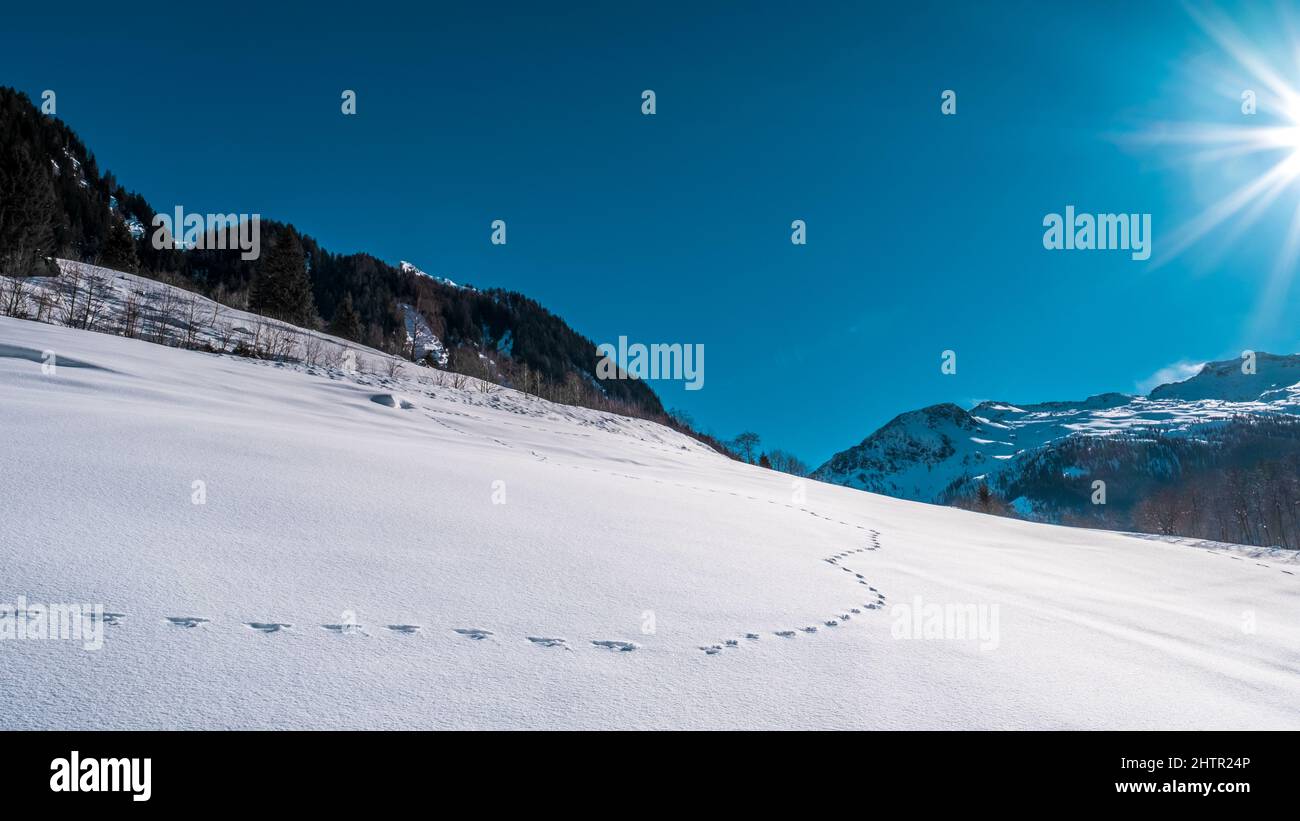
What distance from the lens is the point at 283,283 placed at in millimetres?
32156

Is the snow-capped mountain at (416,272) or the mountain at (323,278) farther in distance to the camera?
the snow-capped mountain at (416,272)

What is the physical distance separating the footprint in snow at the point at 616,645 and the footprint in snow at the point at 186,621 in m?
1.17

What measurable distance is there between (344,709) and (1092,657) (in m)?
2.87

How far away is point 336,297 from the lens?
67.1 meters

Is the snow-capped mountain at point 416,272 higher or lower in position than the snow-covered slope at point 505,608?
higher

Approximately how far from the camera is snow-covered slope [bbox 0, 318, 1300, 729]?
163 centimetres

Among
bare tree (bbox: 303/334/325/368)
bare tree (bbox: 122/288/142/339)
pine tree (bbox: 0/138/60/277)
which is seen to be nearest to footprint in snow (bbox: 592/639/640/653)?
bare tree (bbox: 303/334/325/368)

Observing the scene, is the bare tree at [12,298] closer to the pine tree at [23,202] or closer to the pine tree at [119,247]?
the pine tree at [23,202]

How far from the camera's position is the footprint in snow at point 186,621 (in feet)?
5.85

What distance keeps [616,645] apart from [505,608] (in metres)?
0.47

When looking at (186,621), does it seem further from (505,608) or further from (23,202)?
(23,202)

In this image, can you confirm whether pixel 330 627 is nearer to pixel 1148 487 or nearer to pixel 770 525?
pixel 770 525

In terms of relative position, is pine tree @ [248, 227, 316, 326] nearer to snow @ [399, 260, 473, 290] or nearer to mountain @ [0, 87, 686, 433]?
mountain @ [0, 87, 686, 433]

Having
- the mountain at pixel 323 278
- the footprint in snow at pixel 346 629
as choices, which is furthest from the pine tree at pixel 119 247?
the footprint in snow at pixel 346 629
